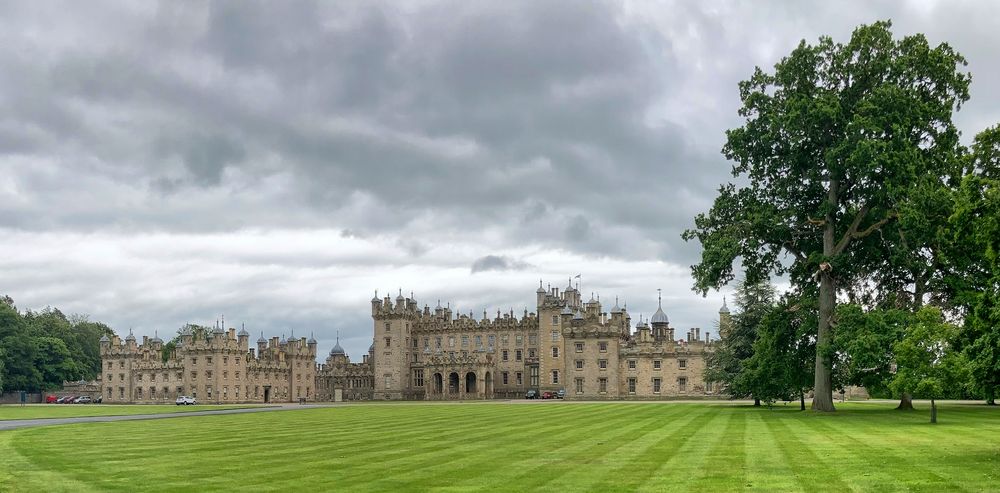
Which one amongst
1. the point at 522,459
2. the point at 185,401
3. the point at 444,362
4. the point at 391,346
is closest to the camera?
the point at 522,459

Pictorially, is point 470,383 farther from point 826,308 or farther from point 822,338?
point 822,338

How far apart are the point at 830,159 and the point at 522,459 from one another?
28.2 m

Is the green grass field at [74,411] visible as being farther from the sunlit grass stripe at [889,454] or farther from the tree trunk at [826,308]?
the sunlit grass stripe at [889,454]

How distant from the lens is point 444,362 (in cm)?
10681

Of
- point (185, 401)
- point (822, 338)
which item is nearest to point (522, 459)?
point (822, 338)

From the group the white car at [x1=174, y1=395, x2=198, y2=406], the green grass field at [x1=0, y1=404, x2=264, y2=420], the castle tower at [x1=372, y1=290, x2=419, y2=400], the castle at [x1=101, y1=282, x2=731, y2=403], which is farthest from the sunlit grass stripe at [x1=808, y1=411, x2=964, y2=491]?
the castle tower at [x1=372, y1=290, x2=419, y2=400]

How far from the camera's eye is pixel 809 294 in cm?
4822

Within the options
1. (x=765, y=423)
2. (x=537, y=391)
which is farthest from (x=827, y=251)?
(x=537, y=391)

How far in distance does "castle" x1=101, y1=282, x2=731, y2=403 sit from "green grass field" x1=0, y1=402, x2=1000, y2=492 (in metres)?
64.1

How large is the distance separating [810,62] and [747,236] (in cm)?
917

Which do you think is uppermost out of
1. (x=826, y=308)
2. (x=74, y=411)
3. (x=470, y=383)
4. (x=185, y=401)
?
(x=826, y=308)

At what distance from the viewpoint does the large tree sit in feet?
141

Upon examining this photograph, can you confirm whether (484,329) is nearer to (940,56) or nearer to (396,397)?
(396,397)

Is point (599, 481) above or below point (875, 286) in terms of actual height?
below
